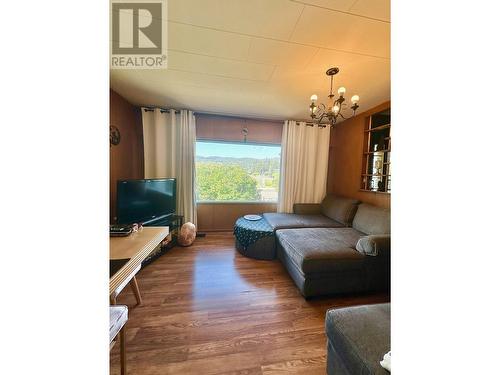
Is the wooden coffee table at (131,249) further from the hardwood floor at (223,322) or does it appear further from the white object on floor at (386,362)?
the white object on floor at (386,362)

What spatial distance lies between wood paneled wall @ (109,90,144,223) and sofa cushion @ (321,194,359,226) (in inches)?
142

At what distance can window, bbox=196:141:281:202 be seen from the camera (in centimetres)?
373

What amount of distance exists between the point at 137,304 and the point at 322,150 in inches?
154

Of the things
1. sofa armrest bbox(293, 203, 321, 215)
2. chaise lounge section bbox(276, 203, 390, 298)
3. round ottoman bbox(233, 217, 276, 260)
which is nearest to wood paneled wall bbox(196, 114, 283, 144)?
sofa armrest bbox(293, 203, 321, 215)

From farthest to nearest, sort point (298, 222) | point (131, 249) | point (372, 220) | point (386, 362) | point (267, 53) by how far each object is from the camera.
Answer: point (298, 222) < point (372, 220) < point (267, 53) < point (131, 249) < point (386, 362)

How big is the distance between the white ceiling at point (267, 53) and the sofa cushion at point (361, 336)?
6.43ft

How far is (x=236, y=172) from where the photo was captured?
387cm

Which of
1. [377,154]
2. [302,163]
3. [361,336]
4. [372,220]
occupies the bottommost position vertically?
[361,336]

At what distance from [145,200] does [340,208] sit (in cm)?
325

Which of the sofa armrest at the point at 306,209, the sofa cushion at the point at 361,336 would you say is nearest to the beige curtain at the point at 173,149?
the sofa armrest at the point at 306,209

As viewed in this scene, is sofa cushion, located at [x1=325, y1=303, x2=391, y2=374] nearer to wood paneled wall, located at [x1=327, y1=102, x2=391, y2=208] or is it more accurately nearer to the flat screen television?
wood paneled wall, located at [x1=327, y1=102, x2=391, y2=208]

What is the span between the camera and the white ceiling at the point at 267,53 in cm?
126

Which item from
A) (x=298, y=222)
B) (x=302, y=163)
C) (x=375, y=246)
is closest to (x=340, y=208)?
(x=298, y=222)
